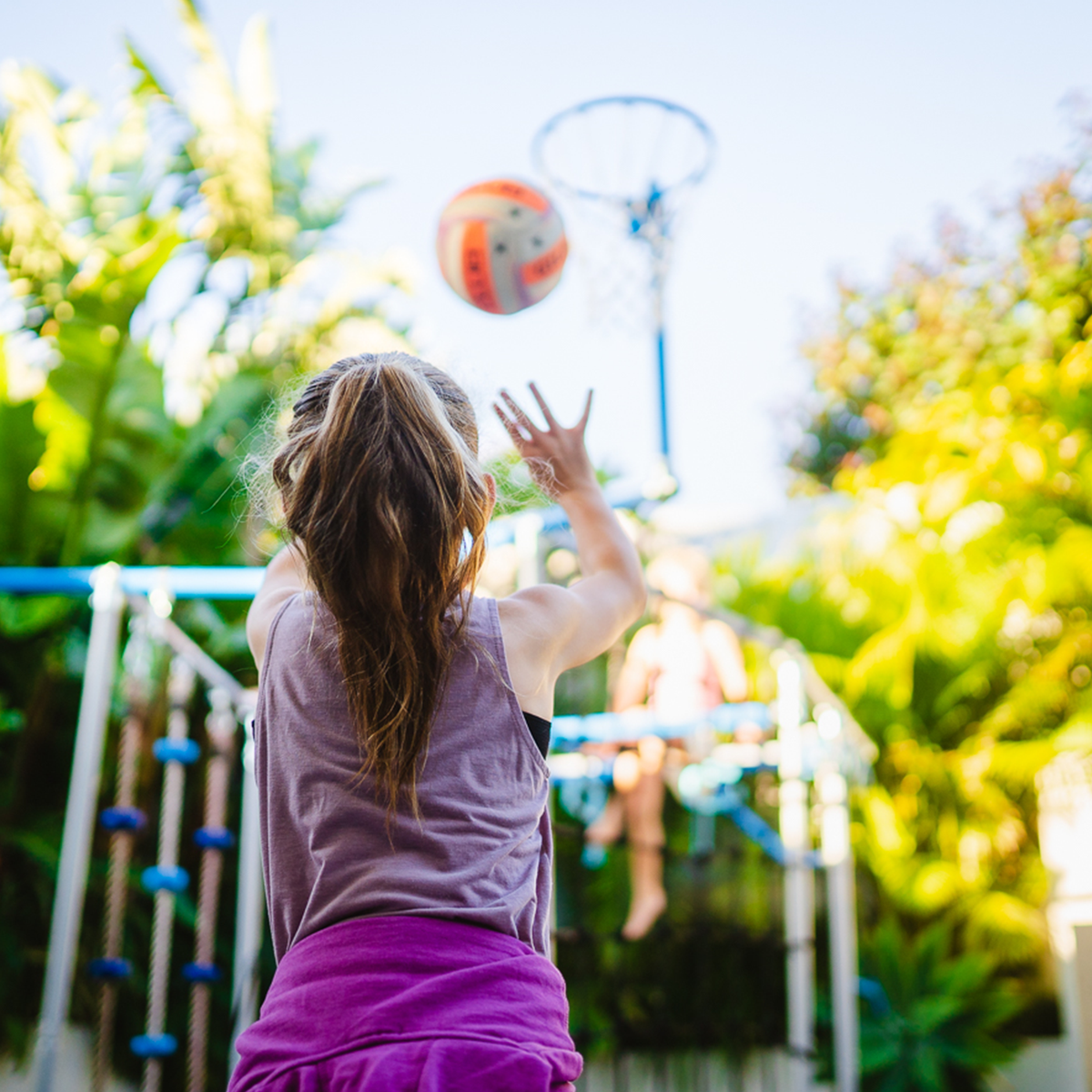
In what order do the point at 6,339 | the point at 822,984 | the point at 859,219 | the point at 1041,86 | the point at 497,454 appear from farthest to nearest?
the point at 859,219 → the point at 1041,86 → the point at 822,984 → the point at 6,339 → the point at 497,454

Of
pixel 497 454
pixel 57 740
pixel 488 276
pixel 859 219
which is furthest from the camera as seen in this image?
pixel 859 219

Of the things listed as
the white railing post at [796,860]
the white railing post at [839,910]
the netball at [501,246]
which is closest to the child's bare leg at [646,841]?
the white railing post at [796,860]

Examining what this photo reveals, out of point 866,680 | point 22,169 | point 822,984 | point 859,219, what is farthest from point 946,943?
point 859,219

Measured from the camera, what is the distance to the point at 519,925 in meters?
1.18

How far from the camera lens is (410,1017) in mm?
1041

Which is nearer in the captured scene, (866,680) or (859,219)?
(866,680)

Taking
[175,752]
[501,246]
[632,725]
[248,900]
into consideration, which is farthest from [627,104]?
[248,900]

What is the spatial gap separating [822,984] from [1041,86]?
381 inches

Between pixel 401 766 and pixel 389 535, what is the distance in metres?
0.25

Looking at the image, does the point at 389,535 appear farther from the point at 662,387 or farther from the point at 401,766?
the point at 662,387

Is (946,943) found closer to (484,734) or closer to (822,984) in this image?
(822,984)

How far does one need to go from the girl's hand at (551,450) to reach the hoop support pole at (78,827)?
1.92 m

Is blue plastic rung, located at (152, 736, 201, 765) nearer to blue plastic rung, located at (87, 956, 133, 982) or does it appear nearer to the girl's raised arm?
blue plastic rung, located at (87, 956, 133, 982)

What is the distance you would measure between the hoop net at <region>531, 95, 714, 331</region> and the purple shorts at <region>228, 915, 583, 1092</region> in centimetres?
314
